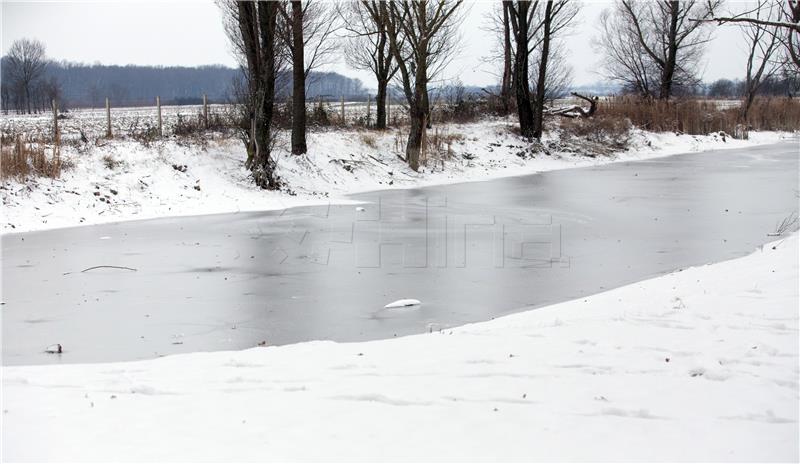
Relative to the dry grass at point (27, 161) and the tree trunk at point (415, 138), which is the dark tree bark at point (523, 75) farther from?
the dry grass at point (27, 161)

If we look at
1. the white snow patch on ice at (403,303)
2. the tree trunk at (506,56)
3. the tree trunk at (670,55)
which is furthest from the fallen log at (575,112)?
the white snow patch on ice at (403,303)

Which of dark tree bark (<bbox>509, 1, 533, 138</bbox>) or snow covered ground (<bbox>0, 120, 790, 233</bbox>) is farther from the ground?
dark tree bark (<bbox>509, 1, 533, 138</bbox>)

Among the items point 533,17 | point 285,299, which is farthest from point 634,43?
point 285,299

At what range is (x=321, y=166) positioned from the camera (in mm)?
21625

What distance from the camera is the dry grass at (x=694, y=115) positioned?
122 feet

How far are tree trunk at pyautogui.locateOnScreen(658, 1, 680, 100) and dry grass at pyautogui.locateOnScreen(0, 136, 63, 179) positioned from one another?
1272 inches

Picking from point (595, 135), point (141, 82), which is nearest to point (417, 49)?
point (595, 135)

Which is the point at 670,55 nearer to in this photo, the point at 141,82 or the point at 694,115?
the point at 694,115

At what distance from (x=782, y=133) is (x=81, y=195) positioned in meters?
36.2

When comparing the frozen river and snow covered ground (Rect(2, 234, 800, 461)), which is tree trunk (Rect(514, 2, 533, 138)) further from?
snow covered ground (Rect(2, 234, 800, 461))

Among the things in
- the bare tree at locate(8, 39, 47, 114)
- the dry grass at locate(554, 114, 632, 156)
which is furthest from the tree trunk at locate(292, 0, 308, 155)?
the bare tree at locate(8, 39, 47, 114)

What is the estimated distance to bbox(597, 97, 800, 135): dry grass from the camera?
122 feet

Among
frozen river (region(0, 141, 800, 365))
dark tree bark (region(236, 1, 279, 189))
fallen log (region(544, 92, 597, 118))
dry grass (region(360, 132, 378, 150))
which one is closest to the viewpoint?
frozen river (region(0, 141, 800, 365))

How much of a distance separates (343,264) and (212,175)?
29.5 ft
